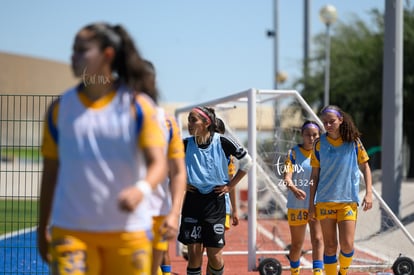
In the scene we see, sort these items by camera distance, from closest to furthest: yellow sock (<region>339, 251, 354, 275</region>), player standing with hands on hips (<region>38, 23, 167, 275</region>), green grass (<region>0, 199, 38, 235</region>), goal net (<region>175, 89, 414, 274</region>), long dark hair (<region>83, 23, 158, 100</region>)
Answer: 1. player standing with hands on hips (<region>38, 23, 167, 275</region>)
2. long dark hair (<region>83, 23, 158, 100</region>)
3. yellow sock (<region>339, 251, 354, 275</region>)
4. green grass (<region>0, 199, 38, 235</region>)
5. goal net (<region>175, 89, 414, 274</region>)

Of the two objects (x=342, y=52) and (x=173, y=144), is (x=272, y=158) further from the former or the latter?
(x=342, y=52)

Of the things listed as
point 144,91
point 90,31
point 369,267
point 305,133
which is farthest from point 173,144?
point 369,267

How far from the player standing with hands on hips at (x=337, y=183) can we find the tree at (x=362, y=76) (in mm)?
18766

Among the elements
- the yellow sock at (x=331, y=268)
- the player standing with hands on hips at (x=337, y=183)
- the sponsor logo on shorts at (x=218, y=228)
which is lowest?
the yellow sock at (x=331, y=268)

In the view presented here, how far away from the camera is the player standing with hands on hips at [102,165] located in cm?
454

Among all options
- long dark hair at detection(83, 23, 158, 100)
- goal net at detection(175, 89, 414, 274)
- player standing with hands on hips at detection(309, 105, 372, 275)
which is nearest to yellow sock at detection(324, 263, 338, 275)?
player standing with hands on hips at detection(309, 105, 372, 275)

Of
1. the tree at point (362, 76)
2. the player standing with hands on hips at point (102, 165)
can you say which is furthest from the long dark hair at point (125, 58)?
the tree at point (362, 76)

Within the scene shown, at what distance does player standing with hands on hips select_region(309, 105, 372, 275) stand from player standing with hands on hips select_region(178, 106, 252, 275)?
1012mm

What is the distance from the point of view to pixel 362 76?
30250 millimetres

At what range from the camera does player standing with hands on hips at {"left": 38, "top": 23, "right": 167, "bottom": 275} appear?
14.9ft

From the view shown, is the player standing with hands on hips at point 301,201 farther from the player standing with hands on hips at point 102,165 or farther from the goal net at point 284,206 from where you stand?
the player standing with hands on hips at point 102,165

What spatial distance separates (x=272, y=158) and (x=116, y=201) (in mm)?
8673

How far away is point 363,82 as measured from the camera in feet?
99.5

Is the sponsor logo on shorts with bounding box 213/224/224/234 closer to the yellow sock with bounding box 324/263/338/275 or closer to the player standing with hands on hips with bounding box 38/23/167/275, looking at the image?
the yellow sock with bounding box 324/263/338/275
